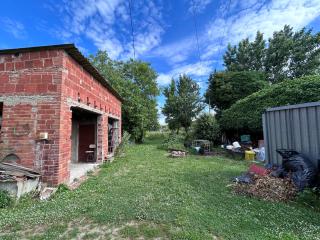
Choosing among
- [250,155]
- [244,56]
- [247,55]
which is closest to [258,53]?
[247,55]

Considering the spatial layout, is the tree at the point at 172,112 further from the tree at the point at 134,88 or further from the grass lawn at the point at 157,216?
the grass lawn at the point at 157,216

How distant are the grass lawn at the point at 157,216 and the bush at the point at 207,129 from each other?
9879 millimetres

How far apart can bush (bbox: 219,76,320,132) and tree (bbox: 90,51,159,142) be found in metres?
8.64

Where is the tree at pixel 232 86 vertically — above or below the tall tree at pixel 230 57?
below

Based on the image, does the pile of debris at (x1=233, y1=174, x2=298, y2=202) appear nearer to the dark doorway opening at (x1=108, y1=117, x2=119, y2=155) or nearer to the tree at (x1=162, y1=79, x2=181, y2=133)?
the dark doorway opening at (x1=108, y1=117, x2=119, y2=155)

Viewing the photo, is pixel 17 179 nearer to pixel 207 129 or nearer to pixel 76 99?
pixel 76 99

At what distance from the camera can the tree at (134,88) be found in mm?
18719

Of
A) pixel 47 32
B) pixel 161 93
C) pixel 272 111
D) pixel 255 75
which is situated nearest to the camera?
pixel 272 111

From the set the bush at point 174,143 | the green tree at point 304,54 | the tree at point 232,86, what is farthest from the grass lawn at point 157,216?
the green tree at point 304,54

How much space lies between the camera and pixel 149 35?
1020 centimetres

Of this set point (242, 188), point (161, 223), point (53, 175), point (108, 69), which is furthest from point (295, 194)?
point (108, 69)

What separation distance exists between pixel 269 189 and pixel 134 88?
17.3 m

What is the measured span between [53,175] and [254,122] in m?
10.6

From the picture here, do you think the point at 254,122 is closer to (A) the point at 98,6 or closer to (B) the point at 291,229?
(B) the point at 291,229
